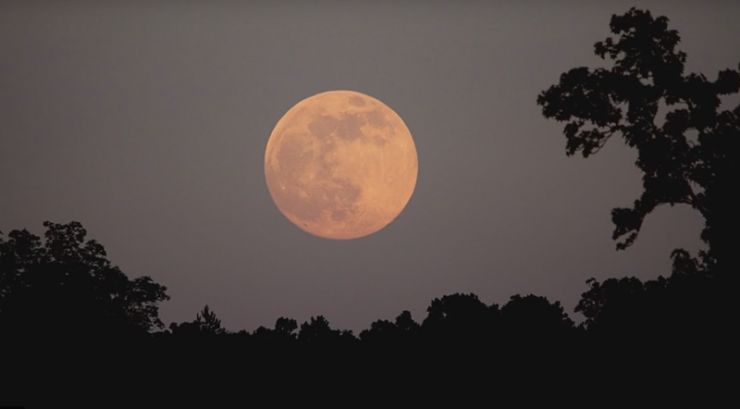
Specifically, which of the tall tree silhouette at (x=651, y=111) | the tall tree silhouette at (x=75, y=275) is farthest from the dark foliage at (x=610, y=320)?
the tall tree silhouette at (x=75, y=275)

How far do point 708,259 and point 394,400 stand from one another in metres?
12.1

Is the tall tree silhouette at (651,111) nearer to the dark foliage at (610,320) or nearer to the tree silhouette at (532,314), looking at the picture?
the dark foliage at (610,320)

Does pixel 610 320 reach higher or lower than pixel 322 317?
lower

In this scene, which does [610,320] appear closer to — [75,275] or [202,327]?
[202,327]

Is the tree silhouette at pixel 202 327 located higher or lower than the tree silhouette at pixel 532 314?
lower

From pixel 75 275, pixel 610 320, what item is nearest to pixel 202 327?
pixel 610 320

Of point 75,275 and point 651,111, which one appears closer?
point 651,111

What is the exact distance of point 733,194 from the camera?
85.3 ft

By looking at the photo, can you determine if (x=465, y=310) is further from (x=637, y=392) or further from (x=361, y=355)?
(x=637, y=392)

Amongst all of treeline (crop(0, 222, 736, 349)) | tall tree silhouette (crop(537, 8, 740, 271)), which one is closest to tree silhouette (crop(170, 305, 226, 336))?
treeline (crop(0, 222, 736, 349))

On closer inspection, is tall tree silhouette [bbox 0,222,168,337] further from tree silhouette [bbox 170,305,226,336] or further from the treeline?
tree silhouette [bbox 170,305,226,336]

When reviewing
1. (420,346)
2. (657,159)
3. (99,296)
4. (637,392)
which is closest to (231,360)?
(420,346)

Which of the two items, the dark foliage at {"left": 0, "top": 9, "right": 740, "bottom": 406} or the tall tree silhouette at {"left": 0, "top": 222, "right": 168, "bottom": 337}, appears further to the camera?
the tall tree silhouette at {"left": 0, "top": 222, "right": 168, "bottom": 337}

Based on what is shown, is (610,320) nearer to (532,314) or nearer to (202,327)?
(202,327)
